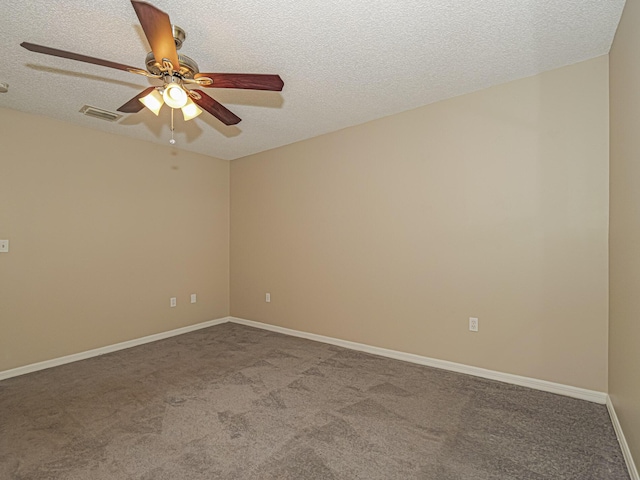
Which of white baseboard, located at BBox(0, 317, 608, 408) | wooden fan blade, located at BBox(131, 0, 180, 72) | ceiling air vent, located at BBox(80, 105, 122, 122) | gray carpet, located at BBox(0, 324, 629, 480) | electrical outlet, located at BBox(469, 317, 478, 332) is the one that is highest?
ceiling air vent, located at BBox(80, 105, 122, 122)

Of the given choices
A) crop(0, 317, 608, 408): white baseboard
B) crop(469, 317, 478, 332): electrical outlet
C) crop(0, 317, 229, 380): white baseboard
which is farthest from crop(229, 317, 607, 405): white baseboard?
crop(0, 317, 229, 380): white baseboard

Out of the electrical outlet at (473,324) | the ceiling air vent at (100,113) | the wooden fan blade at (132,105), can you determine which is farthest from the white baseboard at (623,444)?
the ceiling air vent at (100,113)

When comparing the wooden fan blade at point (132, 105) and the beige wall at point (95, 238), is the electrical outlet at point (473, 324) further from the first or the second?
the beige wall at point (95, 238)

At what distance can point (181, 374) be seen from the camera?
9.73 ft

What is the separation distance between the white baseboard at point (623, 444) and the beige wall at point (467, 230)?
8.8 inches

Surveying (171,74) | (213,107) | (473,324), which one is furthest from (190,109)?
(473,324)

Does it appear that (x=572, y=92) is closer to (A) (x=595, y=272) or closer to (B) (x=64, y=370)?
(A) (x=595, y=272)

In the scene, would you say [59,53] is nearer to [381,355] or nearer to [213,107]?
[213,107]

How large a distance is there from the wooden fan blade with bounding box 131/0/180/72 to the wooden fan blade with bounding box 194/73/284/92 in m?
0.19

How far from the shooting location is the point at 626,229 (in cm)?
182

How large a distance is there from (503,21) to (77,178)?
4034mm

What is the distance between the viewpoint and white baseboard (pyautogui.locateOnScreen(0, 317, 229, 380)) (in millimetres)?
3012

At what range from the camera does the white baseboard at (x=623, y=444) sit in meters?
1.62

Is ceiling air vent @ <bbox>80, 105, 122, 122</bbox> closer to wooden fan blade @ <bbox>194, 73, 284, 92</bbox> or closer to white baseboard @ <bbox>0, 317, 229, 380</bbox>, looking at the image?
wooden fan blade @ <bbox>194, 73, 284, 92</bbox>
